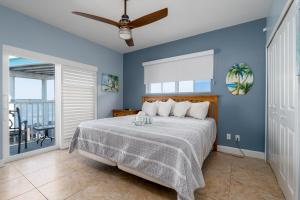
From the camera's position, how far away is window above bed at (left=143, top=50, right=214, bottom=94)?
3426 mm

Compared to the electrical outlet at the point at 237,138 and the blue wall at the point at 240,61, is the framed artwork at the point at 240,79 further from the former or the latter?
the electrical outlet at the point at 237,138

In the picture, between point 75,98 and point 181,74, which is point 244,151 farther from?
point 75,98

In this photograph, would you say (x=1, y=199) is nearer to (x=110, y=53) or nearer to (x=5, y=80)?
(x=5, y=80)

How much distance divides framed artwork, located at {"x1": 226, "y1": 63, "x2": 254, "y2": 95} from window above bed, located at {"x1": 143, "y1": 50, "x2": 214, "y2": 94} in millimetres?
405

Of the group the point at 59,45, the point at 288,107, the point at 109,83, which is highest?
the point at 59,45

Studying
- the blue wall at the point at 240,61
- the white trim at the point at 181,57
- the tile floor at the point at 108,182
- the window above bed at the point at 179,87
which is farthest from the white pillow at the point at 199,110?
the white trim at the point at 181,57

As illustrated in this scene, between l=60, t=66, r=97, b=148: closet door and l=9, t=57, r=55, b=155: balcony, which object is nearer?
l=60, t=66, r=97, b=148: closet door

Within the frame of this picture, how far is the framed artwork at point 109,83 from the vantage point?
4.36m

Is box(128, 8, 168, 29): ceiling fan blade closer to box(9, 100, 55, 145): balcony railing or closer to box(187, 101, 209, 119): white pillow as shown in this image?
box(187, 101, 209, 119): white pillow

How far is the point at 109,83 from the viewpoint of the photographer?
14.8 feet

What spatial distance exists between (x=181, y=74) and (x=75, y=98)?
2.75 m

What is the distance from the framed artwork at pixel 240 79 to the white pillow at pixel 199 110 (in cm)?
63

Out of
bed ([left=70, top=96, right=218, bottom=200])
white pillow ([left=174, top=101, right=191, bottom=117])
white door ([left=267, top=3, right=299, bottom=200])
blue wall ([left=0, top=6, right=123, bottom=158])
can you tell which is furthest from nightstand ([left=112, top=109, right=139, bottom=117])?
white door ([left=267, top=3, right=299, bottom=200])

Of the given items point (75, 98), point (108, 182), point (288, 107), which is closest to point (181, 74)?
point (288, 107)
